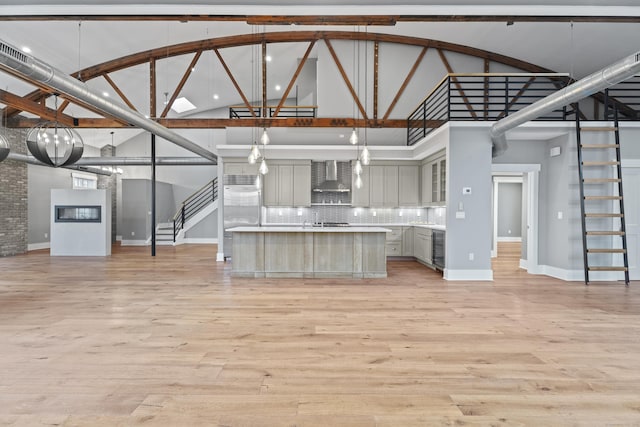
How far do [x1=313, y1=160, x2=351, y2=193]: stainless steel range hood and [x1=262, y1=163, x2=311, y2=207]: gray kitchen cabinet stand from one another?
16.1 inches

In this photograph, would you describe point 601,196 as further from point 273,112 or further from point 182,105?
point 182,105

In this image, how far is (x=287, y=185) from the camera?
375 inches

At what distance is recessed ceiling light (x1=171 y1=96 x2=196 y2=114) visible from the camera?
12.8 metres

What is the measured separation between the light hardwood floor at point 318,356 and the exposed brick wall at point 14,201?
19.9 ft

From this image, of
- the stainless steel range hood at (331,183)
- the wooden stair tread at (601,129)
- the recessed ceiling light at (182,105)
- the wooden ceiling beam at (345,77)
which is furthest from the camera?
the recessed ceiling light at (182,105)

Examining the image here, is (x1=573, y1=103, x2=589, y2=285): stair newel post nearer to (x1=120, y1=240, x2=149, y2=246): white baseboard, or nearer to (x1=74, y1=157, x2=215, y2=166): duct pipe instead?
(x1=74, y1=157, x2=215, y2=166): duct pipe

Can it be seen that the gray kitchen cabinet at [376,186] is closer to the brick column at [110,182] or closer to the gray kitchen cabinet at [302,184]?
the gray kitchen cabinet at [302,184]

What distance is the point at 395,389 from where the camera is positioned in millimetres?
2555

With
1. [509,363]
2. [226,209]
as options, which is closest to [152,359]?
[509,363]

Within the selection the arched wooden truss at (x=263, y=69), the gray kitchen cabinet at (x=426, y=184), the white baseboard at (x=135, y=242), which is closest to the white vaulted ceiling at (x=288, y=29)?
the arched wooden truss at (x=263, y=69)

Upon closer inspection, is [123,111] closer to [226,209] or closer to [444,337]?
[226,209]

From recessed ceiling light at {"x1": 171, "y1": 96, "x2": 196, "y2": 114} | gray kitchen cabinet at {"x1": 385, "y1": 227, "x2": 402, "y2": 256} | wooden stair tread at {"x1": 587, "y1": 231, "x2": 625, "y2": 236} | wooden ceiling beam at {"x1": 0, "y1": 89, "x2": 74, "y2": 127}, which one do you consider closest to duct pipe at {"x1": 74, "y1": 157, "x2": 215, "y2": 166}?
wooden ceiling beam at {"x1": 0, "y1": 89, "x2": 74, "y2": 127}

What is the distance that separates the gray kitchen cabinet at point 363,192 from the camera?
948cm

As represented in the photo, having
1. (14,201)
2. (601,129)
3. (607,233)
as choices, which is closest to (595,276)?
(607,233)
